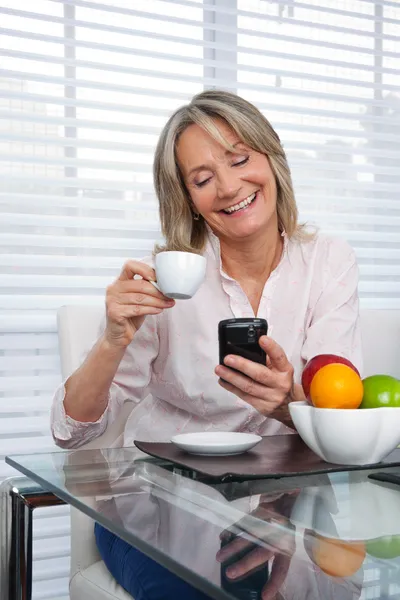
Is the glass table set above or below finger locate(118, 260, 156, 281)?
below

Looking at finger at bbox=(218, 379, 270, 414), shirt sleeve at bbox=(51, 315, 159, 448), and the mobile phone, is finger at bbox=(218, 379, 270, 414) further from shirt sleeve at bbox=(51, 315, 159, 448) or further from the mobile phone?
shirt sleeve at bbox=(51, 315, 159, 448)

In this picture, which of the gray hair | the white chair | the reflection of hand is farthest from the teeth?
the reflection of hand

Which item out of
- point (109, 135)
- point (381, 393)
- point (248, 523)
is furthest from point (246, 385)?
point (109, 135)

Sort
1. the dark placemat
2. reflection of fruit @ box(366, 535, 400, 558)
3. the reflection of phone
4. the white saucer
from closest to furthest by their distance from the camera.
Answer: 1. the reflection of phone
2. reflection of fruit @ box(366, 535, 400, 558)
3. the dark placemat
4. the white saucer

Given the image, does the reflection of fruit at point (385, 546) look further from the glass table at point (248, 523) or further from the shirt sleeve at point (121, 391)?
the shirt sleeve at point (121, 391)

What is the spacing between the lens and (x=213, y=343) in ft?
5.63

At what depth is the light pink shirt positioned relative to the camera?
65.9 inches

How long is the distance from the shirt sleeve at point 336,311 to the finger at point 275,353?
1.09ft

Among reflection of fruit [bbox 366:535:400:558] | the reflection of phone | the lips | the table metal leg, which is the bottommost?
the table metal leg

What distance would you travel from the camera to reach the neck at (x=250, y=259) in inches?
70.3

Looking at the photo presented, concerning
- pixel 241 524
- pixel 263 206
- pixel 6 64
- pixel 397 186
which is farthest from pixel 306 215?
pixel 241 524

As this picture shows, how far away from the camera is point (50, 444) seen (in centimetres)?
225

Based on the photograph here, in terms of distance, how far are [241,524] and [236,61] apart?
6.75 ft

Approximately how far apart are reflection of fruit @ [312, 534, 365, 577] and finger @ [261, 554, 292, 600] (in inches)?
1.1
